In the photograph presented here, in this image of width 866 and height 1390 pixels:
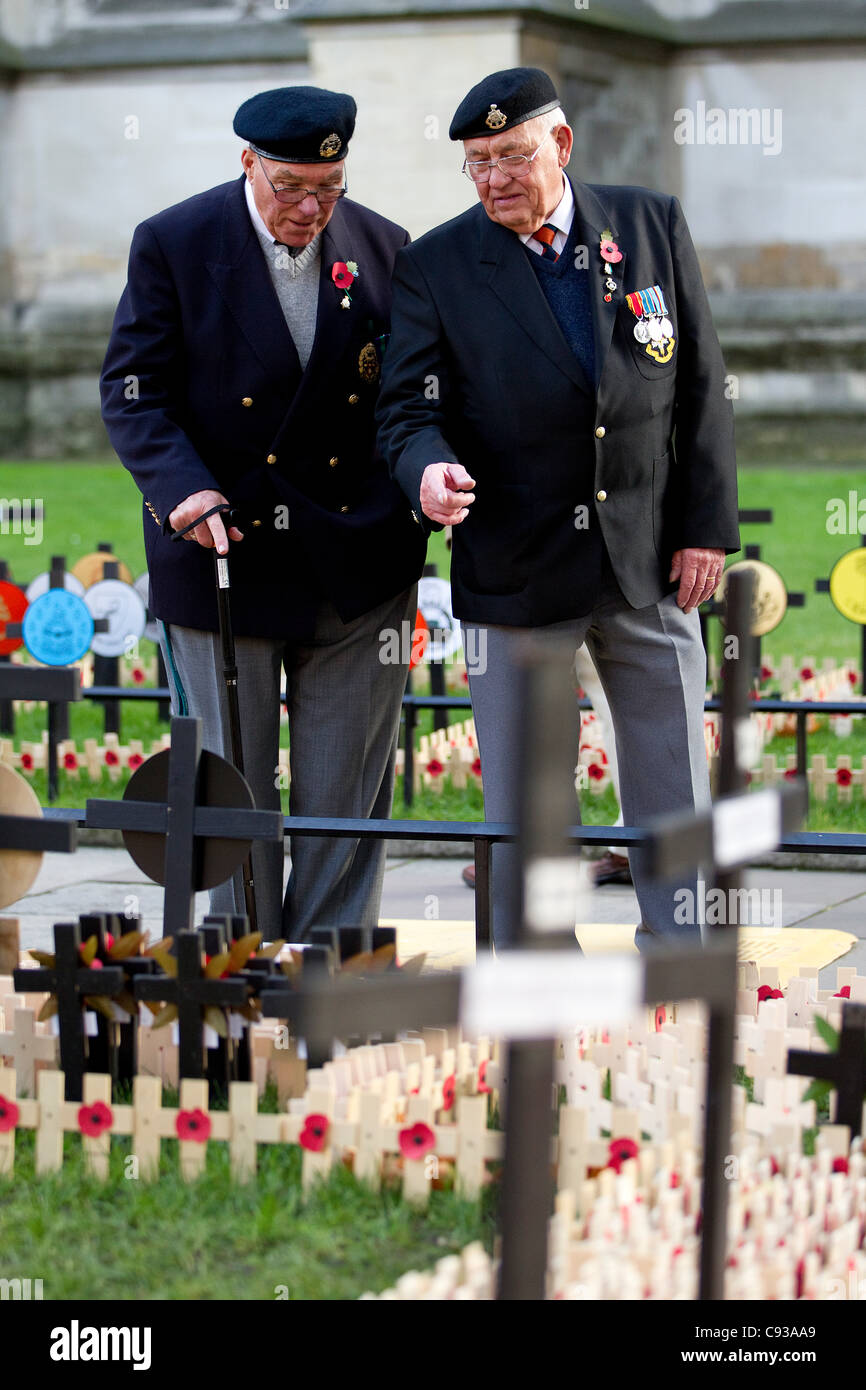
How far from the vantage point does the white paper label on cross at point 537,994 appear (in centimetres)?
186

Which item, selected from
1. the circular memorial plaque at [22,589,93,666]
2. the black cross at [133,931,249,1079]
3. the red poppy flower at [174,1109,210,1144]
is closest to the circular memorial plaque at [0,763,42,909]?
the black cross at [133,931,249,1079]

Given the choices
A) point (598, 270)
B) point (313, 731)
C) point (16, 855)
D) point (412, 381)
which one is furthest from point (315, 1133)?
point (598, 270)

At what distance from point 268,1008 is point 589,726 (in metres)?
5.03

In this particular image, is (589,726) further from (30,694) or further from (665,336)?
(30,694)

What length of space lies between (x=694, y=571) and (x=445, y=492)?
2.30 feet

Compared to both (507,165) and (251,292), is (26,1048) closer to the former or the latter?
(251,292)

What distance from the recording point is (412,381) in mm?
4199

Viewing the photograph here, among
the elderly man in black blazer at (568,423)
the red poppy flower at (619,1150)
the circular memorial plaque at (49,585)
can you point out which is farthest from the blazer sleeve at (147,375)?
the circular memorial plaque at (49,585)

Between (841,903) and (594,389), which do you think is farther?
(841,903)

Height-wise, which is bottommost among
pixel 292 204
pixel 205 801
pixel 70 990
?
pixel 70 990

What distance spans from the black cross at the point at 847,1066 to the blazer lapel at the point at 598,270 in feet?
5.02
